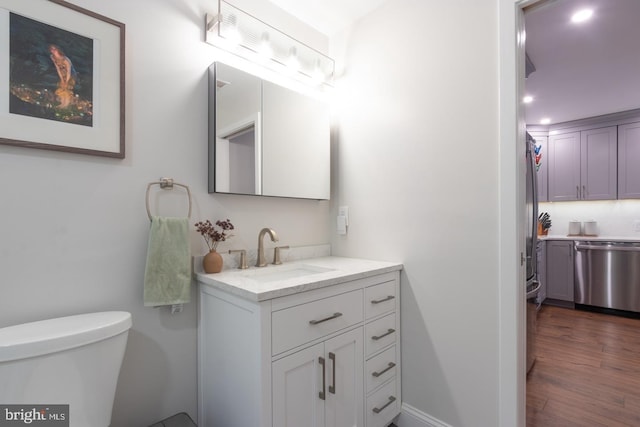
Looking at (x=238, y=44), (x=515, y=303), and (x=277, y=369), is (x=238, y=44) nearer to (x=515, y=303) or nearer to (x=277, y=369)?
(x=277, y=369)

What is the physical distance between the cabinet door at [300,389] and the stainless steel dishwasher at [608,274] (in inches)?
159

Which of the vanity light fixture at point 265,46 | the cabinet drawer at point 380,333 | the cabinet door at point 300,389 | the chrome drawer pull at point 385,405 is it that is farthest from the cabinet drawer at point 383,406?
the vanity light fixture at point 265,46

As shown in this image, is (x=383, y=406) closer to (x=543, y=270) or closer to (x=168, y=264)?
(x=168, y=264)

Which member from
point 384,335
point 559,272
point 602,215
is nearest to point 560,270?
point 559,272

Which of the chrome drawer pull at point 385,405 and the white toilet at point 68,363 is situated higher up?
the white toilet at point 68,363

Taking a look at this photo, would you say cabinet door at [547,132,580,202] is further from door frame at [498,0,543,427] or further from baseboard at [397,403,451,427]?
baseboard at [397,403,451,427]

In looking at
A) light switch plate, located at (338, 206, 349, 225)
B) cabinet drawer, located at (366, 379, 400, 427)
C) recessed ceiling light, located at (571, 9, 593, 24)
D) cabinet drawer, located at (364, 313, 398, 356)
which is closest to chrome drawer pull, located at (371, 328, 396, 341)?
cabinet drawer, located at (364, 313, 398, 356)

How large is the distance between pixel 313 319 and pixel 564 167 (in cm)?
461

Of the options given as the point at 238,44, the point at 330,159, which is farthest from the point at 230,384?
the point at 238,44

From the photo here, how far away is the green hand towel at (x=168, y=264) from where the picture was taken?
1286 mm

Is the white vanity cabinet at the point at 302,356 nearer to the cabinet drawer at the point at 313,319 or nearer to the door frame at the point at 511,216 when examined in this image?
the cabinet drawer at the point at 313,319

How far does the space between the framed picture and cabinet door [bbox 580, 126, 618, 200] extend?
5.11 metres

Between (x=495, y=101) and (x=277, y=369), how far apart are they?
4.78 feet

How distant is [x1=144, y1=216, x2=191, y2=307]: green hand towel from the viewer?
1.29 meters
